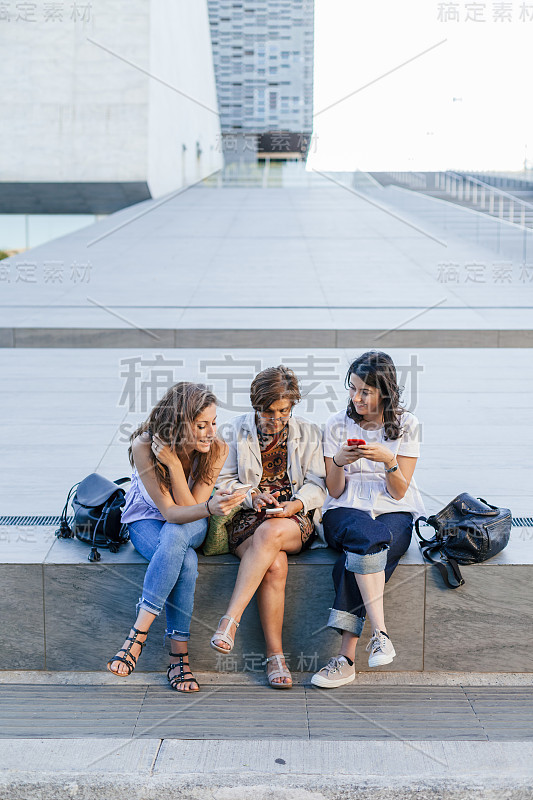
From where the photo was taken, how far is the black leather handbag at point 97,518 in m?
3.60

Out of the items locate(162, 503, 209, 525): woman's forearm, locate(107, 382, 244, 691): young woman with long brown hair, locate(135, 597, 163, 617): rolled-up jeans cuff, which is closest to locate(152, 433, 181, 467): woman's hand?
locate(107, 382, 244, 691): young woman with long brown hair

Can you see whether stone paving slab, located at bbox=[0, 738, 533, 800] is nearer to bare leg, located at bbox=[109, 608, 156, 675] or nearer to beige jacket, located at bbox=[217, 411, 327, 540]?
bare leg, located at bbox=[109, 608, 156, 675]

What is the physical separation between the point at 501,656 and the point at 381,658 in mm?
Result: 607

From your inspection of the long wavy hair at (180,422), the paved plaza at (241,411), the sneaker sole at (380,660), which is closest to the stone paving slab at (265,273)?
the paved plaza at (241,411)

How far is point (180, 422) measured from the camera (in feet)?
11.0

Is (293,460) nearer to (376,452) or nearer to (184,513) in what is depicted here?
(376,452)

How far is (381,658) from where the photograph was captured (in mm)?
3189

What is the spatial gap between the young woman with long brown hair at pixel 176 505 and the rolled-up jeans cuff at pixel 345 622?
0.56 m

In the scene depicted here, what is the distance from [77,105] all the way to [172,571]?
74.8 feet

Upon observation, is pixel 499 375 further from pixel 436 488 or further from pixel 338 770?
pixel 338 770

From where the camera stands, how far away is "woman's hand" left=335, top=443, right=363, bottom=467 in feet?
11.0

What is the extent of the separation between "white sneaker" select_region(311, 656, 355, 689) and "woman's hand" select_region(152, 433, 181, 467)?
101 centimetres

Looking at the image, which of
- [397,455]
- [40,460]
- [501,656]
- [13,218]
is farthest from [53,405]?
[13,218]

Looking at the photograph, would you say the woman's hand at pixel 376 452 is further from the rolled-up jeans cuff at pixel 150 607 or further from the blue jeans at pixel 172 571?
the rolled-up jeans cuff at pixel 150 607
